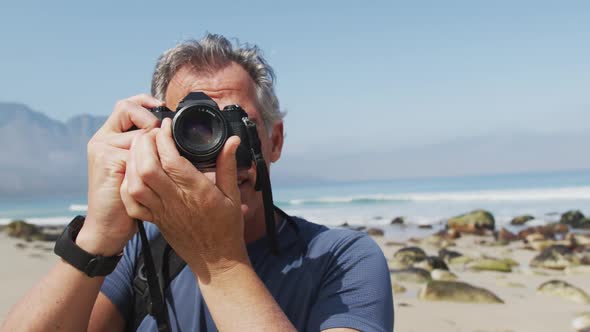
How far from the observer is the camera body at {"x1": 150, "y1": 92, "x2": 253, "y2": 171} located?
4.91ft

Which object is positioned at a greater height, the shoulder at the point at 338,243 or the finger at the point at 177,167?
the finger at the point at 177,167

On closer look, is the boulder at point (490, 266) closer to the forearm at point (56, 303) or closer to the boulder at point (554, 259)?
the boulder at point (554, 259)

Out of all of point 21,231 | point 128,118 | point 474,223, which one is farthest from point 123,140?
point 474,223

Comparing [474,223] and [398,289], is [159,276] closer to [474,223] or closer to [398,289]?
[398,289]

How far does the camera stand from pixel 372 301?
1685 millimetres

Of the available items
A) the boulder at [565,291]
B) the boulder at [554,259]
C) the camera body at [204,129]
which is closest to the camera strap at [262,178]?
the camera body at [204,129]

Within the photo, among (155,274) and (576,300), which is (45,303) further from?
(576,300)

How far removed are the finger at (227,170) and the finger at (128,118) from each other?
0.30m

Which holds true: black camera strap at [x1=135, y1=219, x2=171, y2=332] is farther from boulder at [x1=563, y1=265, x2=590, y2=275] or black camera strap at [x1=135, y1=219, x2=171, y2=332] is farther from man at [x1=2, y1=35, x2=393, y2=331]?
boulder at [x1=563, y1=265, x2=590, y2=275]

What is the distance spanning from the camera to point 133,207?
1.50 meters

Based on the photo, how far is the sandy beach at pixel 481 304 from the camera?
494 centimetres

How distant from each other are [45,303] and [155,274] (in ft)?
1.07

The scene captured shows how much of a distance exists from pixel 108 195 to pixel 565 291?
573cm

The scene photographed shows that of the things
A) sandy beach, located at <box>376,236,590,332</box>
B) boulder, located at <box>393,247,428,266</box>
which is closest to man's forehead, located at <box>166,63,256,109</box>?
sandy beach, located at <box>376,236,590,332</box>
